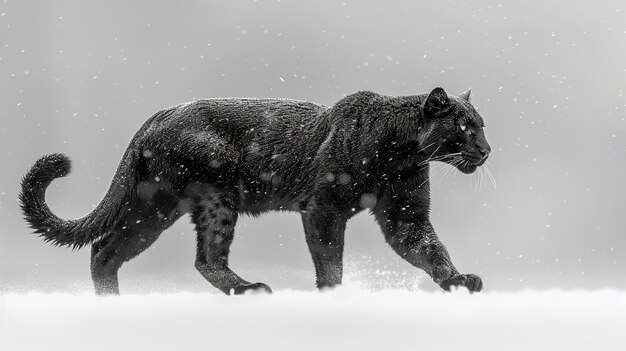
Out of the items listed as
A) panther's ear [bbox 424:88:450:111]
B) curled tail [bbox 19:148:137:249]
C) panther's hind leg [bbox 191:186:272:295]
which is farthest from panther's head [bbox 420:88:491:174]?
curled tail [bbox 19:148:137:249]

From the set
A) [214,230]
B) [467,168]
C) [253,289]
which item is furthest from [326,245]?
[467,168]

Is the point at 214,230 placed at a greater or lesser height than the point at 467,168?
lesser

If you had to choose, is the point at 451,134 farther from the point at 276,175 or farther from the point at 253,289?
the point at 253,289

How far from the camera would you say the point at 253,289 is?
6949mm

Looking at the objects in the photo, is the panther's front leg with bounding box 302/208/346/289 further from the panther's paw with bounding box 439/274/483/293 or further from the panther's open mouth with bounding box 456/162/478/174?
the panther's open mouth with bounding box 456/162/478/174

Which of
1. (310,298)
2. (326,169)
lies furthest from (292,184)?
(310,298)

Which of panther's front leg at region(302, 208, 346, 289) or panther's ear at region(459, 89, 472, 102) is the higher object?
panther's ear at region(459, 89, 472, 102)

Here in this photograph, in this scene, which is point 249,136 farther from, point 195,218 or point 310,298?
point 310,298

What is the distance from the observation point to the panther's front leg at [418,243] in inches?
284

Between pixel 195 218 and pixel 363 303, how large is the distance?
6.78 ft

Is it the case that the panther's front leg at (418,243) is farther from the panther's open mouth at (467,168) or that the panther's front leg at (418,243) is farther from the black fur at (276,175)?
the panther's open mouth at (467,168)

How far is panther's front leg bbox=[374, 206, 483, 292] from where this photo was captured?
721 cm

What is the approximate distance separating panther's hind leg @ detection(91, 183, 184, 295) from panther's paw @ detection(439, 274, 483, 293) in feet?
8.71

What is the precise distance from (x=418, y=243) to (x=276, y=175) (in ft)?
4.55
